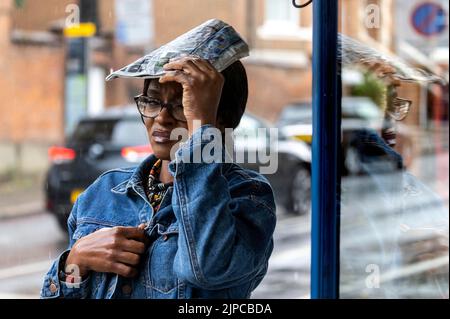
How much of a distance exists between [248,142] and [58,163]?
180 inches

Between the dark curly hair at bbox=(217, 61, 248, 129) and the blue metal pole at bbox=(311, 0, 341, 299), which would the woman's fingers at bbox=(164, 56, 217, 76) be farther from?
the blue metal pole at bbox=(311, 0, 341, 299)

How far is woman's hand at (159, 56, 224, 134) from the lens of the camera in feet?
5.63

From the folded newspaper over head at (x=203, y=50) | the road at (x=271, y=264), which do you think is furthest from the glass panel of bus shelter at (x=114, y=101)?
the folded newspaper over head at (x=203, y=50)

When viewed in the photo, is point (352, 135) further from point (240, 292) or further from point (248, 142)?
point (240, 292)

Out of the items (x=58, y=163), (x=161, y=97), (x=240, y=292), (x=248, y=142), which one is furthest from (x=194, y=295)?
(x=58, y=163)

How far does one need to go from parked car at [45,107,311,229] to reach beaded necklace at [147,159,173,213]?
184 cm

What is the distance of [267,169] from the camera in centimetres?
224

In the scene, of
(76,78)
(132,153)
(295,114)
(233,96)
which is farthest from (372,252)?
(76,78)

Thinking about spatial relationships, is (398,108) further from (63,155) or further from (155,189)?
(63,155)

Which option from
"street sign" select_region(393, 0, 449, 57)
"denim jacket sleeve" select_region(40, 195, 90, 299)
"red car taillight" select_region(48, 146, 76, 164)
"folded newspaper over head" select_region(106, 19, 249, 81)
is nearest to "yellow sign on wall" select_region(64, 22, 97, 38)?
"folded newspaper over head" select_region(106, 19, 249, 81)

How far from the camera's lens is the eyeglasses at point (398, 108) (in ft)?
7.42

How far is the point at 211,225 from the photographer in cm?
162

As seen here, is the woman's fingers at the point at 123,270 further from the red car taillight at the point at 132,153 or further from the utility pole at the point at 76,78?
the utility pole at the point at 76,78

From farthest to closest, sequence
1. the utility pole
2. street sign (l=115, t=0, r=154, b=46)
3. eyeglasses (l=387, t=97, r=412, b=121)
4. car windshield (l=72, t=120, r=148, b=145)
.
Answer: the utility pole < car windshield (l=72, t=120, r=148, b=145) < street sign (l=115, t=0, r=154, b=46) < eyeglasses (l=387, t=97, r=412, b=121)
